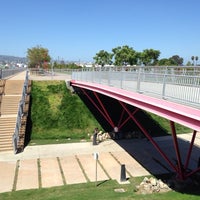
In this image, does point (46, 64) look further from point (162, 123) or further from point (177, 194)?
point (177, 194)

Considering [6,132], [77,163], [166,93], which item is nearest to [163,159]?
[77,163]

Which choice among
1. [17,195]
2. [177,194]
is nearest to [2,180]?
[17,195]

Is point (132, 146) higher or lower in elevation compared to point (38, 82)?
lower

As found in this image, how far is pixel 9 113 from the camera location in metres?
27.2

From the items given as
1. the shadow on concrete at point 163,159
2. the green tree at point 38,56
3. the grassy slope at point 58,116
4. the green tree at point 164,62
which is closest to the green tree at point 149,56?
the green tree at point 164,62

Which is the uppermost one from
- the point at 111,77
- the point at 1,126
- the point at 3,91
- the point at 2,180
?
the point at 111,77

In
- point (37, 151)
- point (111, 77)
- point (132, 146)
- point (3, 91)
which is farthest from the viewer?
point (3, 91)

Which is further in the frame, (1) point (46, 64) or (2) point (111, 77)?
(1) point (46, 64)

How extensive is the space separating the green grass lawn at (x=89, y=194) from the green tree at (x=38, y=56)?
2895 inches

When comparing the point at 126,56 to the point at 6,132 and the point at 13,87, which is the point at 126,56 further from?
the point at 6,132

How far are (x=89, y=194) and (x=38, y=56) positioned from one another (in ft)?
252

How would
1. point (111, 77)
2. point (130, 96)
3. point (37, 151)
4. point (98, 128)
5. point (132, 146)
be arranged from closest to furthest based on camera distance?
point (130, 96)
point (111, 77)
point (37, 151)
point (132, 146)
point (98, 128)

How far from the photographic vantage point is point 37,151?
77.0 feet

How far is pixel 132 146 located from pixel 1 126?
10.8m
